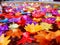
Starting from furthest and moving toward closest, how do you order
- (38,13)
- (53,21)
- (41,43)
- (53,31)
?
(38,13)
(53,21)
(53,31)
(41,43)

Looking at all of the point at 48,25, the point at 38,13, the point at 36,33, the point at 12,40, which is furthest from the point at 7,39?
the point at 38,13

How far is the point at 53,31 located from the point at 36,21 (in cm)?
17

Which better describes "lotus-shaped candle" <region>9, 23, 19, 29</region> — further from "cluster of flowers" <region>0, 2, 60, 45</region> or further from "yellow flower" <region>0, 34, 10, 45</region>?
"yellow flower" <region>0, 34, 10, 45</region>

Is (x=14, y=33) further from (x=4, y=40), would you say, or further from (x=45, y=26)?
(x=45, y=26)

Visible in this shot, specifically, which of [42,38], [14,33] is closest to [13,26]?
[14,33]

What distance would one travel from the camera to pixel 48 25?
2.64 ft

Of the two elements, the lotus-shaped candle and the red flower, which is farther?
the lotus-shaped candle

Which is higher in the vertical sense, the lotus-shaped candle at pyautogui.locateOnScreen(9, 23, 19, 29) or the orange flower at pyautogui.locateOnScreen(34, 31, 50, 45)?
the lotus-shaped candle at pyautogui.locateOnScreen(9, 23, 19, 29)

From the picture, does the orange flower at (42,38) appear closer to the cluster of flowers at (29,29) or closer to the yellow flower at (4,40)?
the cluster of flowers at (29,29)

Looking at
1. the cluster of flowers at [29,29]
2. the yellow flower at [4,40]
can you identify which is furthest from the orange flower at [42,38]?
the yellow flower at [4,40]

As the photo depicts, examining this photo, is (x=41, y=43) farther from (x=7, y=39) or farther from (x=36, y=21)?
(x=36, y=21)

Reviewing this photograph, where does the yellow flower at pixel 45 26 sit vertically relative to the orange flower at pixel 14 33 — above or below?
above

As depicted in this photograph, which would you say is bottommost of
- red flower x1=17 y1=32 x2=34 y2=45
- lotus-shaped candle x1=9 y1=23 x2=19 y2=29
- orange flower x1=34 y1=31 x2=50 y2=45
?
red flower x1=17 y1=32 x2=34 y2=45

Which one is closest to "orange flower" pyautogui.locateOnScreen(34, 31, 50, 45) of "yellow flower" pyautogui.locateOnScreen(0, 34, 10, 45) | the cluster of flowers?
the cluster of flowers
